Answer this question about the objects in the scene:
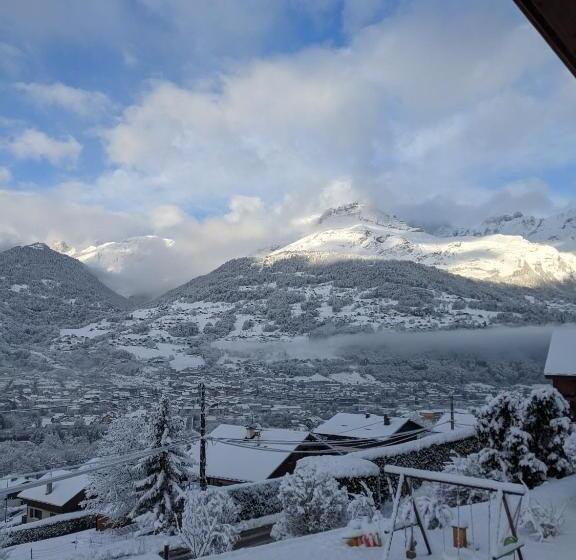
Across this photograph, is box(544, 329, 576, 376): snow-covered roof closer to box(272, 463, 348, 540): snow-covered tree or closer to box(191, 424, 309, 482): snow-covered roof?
box(272, 463, 348, 540): snow-covered tree

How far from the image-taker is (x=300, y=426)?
53.5 meters

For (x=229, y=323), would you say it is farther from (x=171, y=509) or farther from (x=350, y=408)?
(x=171, y=509)

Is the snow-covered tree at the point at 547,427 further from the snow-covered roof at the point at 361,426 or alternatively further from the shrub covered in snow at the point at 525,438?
the snow-covered roof at the point at 361,426

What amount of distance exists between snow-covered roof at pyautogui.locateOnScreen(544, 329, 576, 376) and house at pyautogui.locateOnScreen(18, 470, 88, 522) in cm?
2850

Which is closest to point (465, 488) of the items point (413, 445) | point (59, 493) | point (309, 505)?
point (309, 505)

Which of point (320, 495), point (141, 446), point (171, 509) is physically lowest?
point (171, 509)

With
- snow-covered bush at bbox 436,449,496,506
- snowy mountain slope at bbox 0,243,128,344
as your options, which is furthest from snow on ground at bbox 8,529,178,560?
snowy mountain slope at bbox 0,243,128,344

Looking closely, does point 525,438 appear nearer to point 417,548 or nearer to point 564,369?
point 417,548

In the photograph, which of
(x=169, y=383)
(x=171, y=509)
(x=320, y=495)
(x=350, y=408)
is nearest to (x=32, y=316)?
(x=169, y=383)

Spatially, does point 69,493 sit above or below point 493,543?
below

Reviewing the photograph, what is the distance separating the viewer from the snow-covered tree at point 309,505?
39.5 feet

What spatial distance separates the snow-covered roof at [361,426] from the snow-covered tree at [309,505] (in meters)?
20.8

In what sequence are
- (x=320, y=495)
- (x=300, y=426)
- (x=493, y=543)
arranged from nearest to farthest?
(x=493, y=543) → (x=320, y=495) → (x=300, y=426)

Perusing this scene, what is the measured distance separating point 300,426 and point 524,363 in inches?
1864
